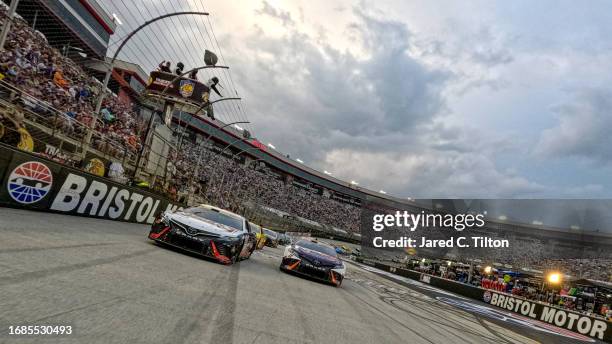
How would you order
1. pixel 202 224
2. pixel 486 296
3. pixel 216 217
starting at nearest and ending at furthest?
pixel 202 224 → pixel 216 217 → pixel 486 296

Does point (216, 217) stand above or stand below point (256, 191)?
below

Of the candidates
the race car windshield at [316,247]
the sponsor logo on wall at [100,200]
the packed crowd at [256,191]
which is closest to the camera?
the sponsor logo on wall at [100,200]

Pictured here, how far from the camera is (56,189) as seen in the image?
8.98 metres

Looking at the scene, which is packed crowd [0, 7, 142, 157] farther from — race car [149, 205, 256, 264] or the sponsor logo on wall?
race car [149, 205, 256, 264]

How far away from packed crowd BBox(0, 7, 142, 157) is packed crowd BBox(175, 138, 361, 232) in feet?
26.1

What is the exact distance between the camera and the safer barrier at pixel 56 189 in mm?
7750

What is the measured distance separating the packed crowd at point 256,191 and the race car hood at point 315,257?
1765cm

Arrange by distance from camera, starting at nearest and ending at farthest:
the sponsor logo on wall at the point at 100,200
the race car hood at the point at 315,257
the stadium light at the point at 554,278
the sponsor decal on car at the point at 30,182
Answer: the sponsor decal on car at the point at 30,182 < the sponsor logo on wall at the point at 100,200 < the race car hood at the point at 315,257 < the stadium light at the point at 554,278

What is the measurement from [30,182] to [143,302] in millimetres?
6193

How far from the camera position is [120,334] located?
2750 mm

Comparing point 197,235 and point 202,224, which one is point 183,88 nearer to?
point 202,224

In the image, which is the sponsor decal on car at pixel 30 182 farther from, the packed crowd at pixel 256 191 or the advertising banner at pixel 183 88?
the advertising banner at pixel 183 88

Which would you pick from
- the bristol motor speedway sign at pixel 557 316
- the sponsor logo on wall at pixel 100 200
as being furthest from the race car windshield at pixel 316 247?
the bristol motor speedway sign at pixel 557 316

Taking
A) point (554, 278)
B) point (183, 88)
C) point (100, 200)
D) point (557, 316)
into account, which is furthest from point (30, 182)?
point (554, 278)
